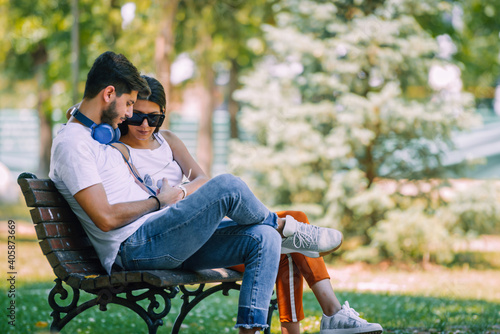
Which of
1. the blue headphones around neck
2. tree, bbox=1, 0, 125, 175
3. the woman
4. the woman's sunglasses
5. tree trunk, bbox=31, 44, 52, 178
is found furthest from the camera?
tree trunk, bbox=31, 44, 52, 178

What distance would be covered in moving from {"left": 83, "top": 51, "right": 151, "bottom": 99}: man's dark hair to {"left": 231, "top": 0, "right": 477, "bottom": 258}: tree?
22.6 ft

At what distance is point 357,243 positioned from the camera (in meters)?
10.6

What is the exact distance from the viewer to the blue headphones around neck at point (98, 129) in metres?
3.27

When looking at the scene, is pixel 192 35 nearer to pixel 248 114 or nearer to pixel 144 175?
pixel 248 114

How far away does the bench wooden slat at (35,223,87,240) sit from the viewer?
3182mm

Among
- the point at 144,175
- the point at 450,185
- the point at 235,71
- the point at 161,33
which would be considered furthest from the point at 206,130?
the point at 144,175

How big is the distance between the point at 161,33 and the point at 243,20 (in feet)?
9.63

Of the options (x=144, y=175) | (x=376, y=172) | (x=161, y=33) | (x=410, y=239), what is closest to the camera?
(x=144, y=175)

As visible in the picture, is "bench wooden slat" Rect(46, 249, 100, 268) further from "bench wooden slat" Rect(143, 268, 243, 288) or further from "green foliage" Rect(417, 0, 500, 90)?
"green foliage" Rect(417, 0, 500, 90)

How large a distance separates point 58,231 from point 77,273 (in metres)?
0.28

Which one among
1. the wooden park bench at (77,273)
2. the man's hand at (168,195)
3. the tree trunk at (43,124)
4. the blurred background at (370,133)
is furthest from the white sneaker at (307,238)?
the tree trunk at (43,124)

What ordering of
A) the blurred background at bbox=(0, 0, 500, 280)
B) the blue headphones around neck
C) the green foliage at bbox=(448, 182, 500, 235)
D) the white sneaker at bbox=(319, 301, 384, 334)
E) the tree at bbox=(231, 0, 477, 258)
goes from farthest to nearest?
the tree at bbox=(231, 0, 477, 258) → the blurred background at bbox=(0, 0, 500, 280) → the green foliage at bbox=(448, 182, 500, 235) → the white sneaker at bbox=(319, 301, 384, 334) → the blue headphones around neck

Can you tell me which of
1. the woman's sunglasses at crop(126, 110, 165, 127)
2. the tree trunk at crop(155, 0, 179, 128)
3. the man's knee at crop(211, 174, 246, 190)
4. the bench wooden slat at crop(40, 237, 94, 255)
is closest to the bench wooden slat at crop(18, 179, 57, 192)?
the bench wooden slat at crop(40, 237, 94, 255)

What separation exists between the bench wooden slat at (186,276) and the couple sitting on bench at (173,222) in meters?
0.06
